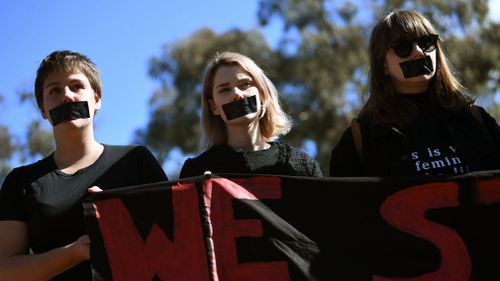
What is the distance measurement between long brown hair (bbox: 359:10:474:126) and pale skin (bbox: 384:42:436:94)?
0.03m

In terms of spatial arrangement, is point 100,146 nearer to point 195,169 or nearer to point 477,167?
point 195,169

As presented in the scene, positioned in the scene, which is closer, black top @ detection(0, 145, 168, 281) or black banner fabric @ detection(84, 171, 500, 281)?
black banner fabric @ detection(84, 171, 500, 281)

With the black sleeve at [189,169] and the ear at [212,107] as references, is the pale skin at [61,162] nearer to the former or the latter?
the black sleeve at [189,169]

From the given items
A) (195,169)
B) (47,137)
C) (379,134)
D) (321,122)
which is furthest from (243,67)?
(47,137)

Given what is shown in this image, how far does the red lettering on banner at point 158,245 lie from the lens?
3.28 m

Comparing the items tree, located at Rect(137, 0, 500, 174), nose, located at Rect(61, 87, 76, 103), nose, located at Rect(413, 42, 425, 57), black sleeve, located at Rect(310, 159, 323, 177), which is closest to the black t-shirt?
nose, located at Rect(413, 42, 425, 57)

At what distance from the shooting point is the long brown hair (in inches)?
147

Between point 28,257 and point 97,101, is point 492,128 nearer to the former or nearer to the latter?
point 97,101

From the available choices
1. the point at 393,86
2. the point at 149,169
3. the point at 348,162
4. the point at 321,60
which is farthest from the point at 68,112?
the point at 321,60

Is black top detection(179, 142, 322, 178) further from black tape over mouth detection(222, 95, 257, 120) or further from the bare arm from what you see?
the bare arm

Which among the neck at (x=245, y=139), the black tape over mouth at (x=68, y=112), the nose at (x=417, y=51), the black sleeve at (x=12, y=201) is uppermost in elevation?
the nose at (x=417, y=51)

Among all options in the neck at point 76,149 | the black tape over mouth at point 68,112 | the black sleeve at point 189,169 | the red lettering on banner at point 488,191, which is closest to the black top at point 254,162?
the black sleeve at point 189,169

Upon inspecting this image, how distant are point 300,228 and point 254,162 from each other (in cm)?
60

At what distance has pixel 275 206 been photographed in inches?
135
